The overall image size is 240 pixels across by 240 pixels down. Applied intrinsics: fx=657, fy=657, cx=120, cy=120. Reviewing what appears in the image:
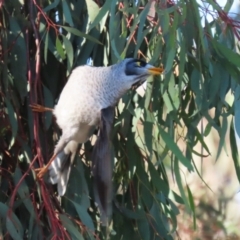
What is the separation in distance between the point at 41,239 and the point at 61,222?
0.09 meters

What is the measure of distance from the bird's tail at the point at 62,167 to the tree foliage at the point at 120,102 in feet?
0.06

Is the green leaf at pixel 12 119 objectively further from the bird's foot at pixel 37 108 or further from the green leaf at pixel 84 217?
the green leaf at pixel 84 217

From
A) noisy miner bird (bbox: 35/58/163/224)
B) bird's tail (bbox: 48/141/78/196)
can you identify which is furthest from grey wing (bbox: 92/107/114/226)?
bird's tail (bbox: 48/141/78/196)

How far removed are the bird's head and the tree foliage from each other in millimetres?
20

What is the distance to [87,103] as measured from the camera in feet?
4.42

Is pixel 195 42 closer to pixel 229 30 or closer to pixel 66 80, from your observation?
pixel 229 30

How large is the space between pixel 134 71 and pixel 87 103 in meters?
0.13

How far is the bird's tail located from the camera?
1.35 meters

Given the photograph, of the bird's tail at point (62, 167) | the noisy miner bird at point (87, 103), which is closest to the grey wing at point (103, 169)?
the noisy miner bird at point (87, 103)

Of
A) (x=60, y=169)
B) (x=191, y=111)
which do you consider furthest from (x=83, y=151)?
(x=191, y=111)

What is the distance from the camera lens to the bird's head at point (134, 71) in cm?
124

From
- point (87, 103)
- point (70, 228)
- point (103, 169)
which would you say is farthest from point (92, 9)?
point (70, 228)

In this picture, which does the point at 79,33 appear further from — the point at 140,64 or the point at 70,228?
the point at 70,228

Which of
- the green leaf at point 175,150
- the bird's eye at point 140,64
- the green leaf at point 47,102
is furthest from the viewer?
the green leaf at point 47,102
